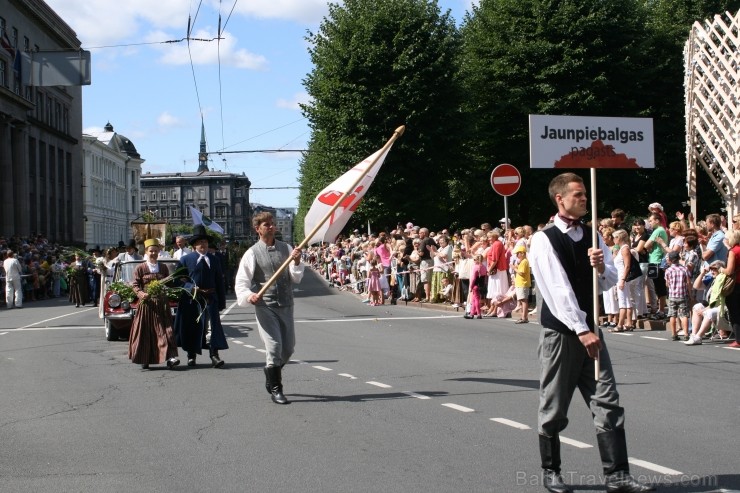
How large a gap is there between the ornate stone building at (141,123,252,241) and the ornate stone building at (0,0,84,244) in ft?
292

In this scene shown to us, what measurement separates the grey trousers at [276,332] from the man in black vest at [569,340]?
3.97m

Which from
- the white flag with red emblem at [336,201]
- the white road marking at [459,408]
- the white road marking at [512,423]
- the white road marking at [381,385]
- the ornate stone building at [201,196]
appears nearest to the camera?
the white road marking at [512,423]

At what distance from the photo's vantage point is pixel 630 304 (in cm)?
1623

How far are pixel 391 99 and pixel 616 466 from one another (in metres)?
31.9

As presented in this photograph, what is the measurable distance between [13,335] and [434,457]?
13751 mm

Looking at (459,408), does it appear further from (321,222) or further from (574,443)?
(321,222)

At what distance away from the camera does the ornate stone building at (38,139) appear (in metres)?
55.1

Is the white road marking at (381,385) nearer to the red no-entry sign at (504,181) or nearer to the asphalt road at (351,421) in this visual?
the asphalt road at (351,421)

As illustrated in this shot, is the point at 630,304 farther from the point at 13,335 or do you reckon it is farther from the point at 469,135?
the point at 469,135

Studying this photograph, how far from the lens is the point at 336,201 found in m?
9.65

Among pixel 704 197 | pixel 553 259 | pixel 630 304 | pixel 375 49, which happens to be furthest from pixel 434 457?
pixel 704 197

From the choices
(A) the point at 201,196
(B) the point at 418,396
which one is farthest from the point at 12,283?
(A) the point at 201,196

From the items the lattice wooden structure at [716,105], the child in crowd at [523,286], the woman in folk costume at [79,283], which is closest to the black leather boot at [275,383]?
the child in crowd at [523,286]

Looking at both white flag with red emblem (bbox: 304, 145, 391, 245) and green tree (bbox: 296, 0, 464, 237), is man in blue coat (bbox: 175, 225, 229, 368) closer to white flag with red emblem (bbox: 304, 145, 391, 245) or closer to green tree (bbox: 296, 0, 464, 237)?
white flag with red emblem (bbox: 304, 145, 391, 245)
